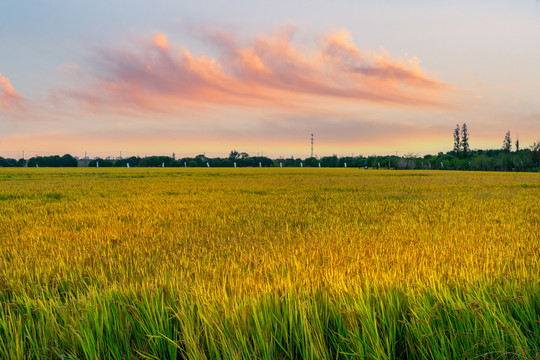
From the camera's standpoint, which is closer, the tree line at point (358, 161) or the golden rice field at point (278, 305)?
the golden rice field at point (278, 305)

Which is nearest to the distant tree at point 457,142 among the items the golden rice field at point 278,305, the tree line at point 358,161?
the tree line at point 358,161

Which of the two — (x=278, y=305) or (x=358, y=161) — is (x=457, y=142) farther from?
(x=278, y=305)

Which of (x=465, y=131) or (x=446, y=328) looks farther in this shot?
(x=465, y=131)

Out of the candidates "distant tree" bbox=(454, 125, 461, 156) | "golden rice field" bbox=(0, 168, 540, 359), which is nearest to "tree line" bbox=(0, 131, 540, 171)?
"distant tree" bbox=(454, 125, 461, 156)

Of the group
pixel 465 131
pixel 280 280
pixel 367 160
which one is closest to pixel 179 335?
pixel 280 280

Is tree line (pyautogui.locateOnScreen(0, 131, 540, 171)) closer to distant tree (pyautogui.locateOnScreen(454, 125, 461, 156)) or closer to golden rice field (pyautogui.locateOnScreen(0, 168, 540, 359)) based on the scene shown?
distant tree (pyautogui.locateOnScreen(454, 125, 461, 156))

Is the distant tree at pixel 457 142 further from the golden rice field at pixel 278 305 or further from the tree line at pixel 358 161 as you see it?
the golden rice field at pixel 278 305

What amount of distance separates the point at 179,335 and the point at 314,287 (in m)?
0.84

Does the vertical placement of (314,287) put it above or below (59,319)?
above

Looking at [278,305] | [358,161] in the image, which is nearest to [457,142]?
[358,161]

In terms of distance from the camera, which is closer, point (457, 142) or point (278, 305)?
point (278, 305)

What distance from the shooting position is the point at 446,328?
1803 millimetres

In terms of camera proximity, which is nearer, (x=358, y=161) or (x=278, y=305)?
(x=278, y=305)

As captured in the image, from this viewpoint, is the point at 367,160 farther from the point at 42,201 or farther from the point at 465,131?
the point at 42,201
